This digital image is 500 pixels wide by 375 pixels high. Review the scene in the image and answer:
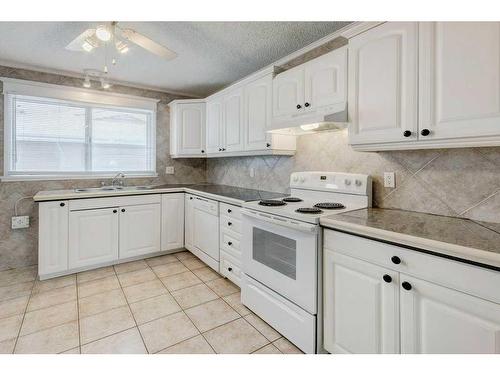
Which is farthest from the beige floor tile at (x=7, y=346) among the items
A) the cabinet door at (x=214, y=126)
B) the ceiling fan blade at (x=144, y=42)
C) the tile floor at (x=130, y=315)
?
the cabinet door at (x=214, y=126)

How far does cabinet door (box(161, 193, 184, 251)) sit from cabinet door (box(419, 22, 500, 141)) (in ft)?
8.99

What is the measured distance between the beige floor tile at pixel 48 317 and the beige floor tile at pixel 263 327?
134 centimetres

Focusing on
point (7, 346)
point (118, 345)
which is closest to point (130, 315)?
point (118, 345)

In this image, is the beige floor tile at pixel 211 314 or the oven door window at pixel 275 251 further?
the beige floor tile at pixel 211 314

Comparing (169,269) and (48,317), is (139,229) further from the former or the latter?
(48,317)

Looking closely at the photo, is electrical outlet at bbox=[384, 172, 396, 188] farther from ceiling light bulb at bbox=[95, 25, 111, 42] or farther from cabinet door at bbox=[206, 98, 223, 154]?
ceiling light bulb at bbox=[95, 25, 111, 42]

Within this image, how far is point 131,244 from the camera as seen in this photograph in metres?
3.11

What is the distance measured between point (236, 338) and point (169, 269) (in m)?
1.43

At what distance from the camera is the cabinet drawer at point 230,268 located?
2453mm

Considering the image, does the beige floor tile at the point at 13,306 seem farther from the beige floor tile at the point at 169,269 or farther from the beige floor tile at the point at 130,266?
the beige floor tile at the point at 169,269

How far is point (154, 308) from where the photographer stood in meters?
2.16

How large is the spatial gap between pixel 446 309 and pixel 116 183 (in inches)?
141

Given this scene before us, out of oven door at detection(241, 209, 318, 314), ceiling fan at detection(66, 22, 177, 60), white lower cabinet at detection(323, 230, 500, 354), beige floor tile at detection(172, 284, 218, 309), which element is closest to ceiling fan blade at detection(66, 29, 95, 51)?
ceiling fan at detection(66, 22, 177, 60)

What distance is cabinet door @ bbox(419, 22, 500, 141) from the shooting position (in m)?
1.18
